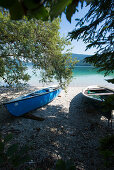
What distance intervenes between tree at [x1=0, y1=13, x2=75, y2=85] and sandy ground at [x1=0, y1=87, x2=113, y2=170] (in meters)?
3.18

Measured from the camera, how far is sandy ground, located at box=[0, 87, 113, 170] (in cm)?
301

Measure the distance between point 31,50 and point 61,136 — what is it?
543cm

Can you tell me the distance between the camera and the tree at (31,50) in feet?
18.0

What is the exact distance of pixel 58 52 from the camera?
7.14 metres

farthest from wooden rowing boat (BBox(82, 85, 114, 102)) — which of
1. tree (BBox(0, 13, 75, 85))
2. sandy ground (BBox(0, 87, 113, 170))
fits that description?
tree (BBox(0, 13, 75, 85))

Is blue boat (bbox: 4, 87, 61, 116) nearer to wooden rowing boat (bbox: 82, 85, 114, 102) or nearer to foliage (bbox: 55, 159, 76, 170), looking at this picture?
wooden rowing boat (bbox: 82, 85, 114, 102)

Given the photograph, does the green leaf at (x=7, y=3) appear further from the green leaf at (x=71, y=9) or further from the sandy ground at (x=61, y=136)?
the sandy ground at (x=61, y=136)

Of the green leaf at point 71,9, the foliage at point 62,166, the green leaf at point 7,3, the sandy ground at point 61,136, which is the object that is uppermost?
the green leaf at point 71,9

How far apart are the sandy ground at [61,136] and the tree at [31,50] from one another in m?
3.18

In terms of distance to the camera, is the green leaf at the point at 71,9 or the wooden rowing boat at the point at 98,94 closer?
the green leaf at the point at 71,9

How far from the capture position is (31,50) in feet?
18.6

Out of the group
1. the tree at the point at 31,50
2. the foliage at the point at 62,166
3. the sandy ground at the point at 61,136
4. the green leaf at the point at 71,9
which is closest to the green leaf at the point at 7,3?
the green leaf at the point at 71,9

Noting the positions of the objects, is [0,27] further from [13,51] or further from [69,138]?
[69,138]

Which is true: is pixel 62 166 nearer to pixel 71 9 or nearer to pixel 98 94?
pixel 71 9
